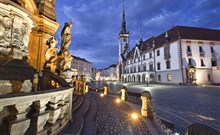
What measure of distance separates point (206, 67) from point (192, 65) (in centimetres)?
393

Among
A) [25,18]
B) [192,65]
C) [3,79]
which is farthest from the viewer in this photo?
[192,65]

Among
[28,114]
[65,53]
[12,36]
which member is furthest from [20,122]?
[65,53]

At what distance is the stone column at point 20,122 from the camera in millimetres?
1668

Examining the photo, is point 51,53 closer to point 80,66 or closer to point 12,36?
point 12,36

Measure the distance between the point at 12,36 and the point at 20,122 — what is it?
8.60 feet

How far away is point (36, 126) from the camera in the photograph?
1982 mm

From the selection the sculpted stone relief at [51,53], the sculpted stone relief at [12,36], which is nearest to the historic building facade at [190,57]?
the sculpted stone relief at [51,53]

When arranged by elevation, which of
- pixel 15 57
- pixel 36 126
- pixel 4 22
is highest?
pixel 4 22

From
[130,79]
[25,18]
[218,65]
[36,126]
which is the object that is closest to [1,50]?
[25,18]

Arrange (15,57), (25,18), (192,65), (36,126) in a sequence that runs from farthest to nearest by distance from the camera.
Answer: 1. (192,65)
2. (25,18)
3. (15,57)
4. (36,126)

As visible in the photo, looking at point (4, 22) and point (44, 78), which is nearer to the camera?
point (4, 22)

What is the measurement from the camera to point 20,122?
1.72 metres

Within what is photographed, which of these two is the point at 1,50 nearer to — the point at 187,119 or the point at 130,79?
the point at 187,119

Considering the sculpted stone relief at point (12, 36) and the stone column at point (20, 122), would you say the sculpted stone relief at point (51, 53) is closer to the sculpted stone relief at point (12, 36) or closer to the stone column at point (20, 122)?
the sculpted stone relief at point (12, 36)
